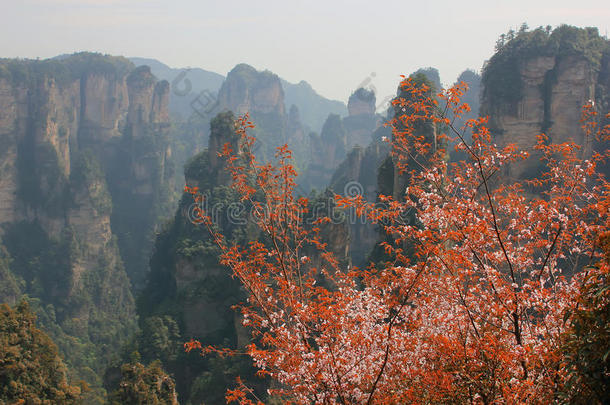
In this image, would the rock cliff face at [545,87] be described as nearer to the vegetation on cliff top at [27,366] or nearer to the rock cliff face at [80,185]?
the vegetation on cliff top at [27,366]

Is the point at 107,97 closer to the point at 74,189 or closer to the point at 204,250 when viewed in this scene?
the point at 74,189

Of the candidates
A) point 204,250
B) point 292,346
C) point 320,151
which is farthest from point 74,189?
point 292,346

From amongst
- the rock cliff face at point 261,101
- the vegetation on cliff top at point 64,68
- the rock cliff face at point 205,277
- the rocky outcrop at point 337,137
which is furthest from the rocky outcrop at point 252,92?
the rock cliff face at point 205,277

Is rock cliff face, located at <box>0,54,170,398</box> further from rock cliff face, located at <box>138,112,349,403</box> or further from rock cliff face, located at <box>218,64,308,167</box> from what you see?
rock cliff face, located at <box>218,64,308,167</box>

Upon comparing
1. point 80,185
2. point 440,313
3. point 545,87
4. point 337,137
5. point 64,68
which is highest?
point 64,68

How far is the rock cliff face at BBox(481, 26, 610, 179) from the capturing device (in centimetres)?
2788

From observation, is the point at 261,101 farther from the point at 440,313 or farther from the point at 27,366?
the point at 440,313

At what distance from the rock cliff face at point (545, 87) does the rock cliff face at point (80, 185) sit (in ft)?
112

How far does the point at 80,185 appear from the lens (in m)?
61.0

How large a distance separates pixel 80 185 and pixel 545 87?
53561 mm

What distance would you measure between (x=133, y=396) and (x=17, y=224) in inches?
1996

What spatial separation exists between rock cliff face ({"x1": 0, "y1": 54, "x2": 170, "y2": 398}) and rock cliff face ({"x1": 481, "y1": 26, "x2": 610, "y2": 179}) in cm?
3412

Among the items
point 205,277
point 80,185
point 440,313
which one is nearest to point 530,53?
point 205,277

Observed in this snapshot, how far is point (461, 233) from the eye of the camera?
683cm
